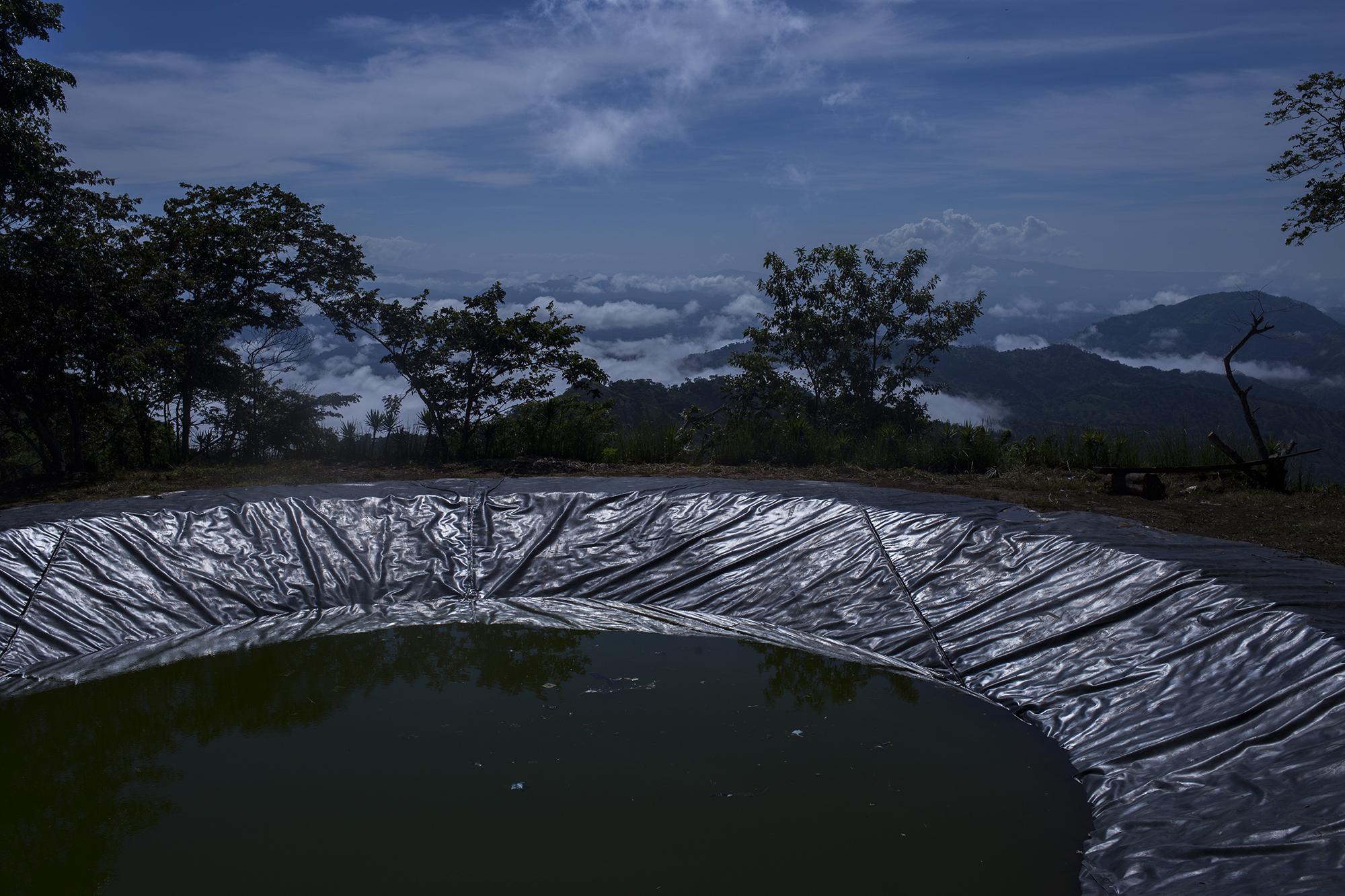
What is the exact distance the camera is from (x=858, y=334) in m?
11.5

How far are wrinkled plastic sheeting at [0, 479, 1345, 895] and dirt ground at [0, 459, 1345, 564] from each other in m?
0.80

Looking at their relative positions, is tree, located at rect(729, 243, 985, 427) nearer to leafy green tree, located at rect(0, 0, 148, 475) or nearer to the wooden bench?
the wooden bench

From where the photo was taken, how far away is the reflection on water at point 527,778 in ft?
10.1

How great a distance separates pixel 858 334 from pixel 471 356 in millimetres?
5166

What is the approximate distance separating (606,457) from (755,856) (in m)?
5.97

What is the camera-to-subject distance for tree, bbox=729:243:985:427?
1135 centimetres

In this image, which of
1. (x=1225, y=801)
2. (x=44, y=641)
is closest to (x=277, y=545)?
(x=44, y=641)

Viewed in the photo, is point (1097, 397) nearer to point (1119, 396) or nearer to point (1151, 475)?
point (1119, 396)

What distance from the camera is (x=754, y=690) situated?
4.60 meters

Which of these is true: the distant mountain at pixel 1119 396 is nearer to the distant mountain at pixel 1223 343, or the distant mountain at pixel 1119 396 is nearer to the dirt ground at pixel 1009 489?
the distant mountain at pixel 1223 343

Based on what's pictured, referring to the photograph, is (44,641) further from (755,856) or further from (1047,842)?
(1047,842)

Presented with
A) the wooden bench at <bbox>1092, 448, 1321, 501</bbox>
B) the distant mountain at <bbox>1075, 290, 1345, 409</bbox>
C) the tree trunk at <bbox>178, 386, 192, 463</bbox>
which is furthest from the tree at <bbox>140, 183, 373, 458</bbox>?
the distant mountain at <bbox>1075, 290, 1345, 409</bbox>

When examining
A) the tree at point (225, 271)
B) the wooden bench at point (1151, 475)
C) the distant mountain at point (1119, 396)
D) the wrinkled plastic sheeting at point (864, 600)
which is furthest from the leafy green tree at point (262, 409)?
the distant mountain at point (1119, 396)

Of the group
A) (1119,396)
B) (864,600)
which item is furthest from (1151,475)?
(1119,396)
